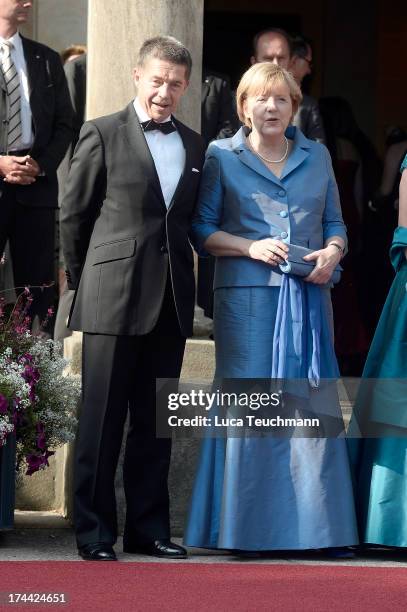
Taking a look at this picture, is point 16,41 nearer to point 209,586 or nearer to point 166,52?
point 166,52

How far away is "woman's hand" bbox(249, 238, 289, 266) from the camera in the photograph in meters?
6.39

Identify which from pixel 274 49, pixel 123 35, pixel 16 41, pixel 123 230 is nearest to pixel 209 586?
pixel 123 230

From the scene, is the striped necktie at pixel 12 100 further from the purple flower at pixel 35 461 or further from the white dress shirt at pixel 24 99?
the purple flower at pixel 35 461

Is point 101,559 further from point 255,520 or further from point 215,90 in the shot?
point 215,90

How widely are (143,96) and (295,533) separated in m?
1.78

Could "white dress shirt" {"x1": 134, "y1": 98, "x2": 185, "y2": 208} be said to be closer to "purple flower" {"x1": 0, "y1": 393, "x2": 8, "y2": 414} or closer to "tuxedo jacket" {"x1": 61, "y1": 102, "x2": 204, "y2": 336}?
"tuxedo jacket" {"x1": 61, "y1": 102, "x2": 204, "y2": 336}

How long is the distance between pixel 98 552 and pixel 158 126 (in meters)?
1.63

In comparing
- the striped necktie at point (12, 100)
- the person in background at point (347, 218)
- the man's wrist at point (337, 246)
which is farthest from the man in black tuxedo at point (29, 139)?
the person in background at point (347, 218)

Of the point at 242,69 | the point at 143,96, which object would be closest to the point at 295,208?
the point at 143,96

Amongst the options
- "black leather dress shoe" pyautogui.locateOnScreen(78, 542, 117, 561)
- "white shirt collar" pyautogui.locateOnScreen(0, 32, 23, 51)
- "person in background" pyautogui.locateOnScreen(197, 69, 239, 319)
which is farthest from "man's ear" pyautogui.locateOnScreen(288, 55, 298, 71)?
"black leather dress shoe" pyautogui.locateOnScreen(78, 542, 117, 561)

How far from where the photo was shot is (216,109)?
8094mm

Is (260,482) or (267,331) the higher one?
(267,331)

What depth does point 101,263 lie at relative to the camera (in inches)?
249

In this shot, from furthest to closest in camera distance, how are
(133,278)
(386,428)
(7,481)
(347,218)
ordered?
(347,218) < (386,428) < (7,481) < (133,278)
